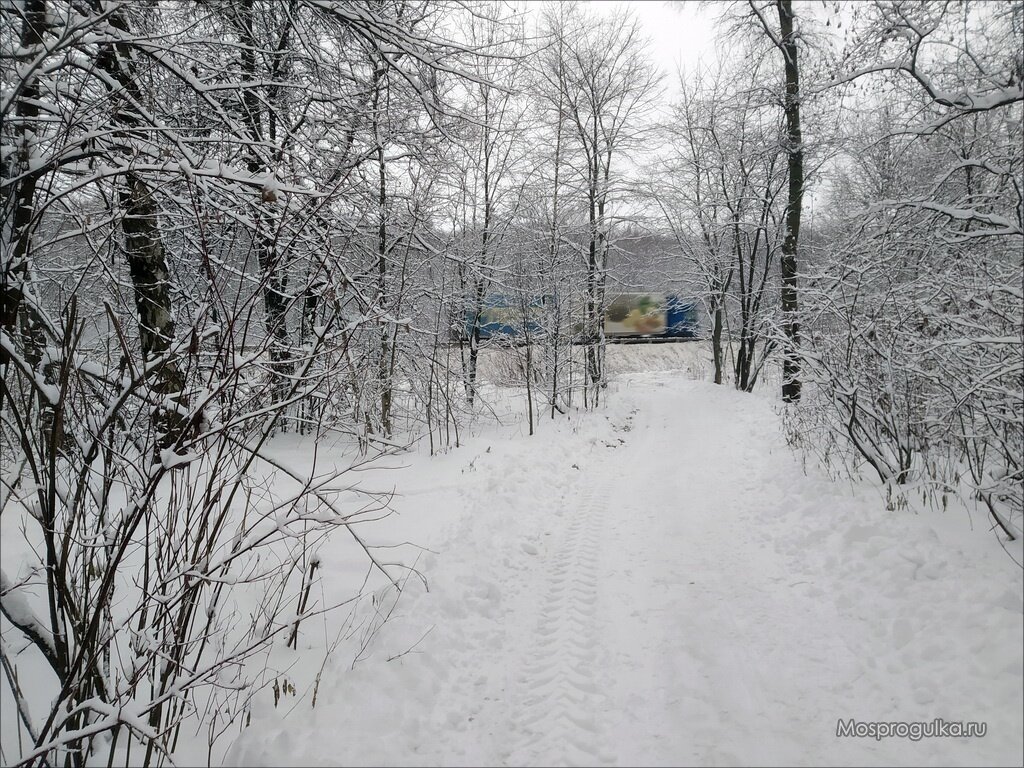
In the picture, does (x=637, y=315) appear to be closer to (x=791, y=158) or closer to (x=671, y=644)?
(x=791, y=158)

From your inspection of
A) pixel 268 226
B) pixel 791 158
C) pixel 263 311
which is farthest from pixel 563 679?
pixel 791 158

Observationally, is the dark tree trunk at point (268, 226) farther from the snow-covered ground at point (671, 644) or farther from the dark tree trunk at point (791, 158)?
the dark tree trunk at point (791, 158)

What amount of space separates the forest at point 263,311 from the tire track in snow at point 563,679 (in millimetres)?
1327

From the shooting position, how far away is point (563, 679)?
10.7 feet

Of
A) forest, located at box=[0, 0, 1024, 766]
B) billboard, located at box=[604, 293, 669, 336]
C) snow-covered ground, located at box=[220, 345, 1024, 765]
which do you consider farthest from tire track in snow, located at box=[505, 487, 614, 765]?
billboard, located at box=[604, 293, 669, 336]

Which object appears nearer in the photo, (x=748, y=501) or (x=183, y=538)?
(x=183, y=538)

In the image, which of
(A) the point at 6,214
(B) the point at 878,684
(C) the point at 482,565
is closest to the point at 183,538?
(A) the point at 6,214

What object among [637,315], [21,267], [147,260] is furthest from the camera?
[637,315]

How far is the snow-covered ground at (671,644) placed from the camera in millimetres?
2697

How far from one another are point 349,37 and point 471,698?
4.92m

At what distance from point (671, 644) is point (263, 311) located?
28.1 feet

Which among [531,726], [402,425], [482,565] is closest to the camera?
[531,726]

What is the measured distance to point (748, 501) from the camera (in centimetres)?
635

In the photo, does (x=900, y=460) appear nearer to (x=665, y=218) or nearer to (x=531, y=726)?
(x=531, y=726)
